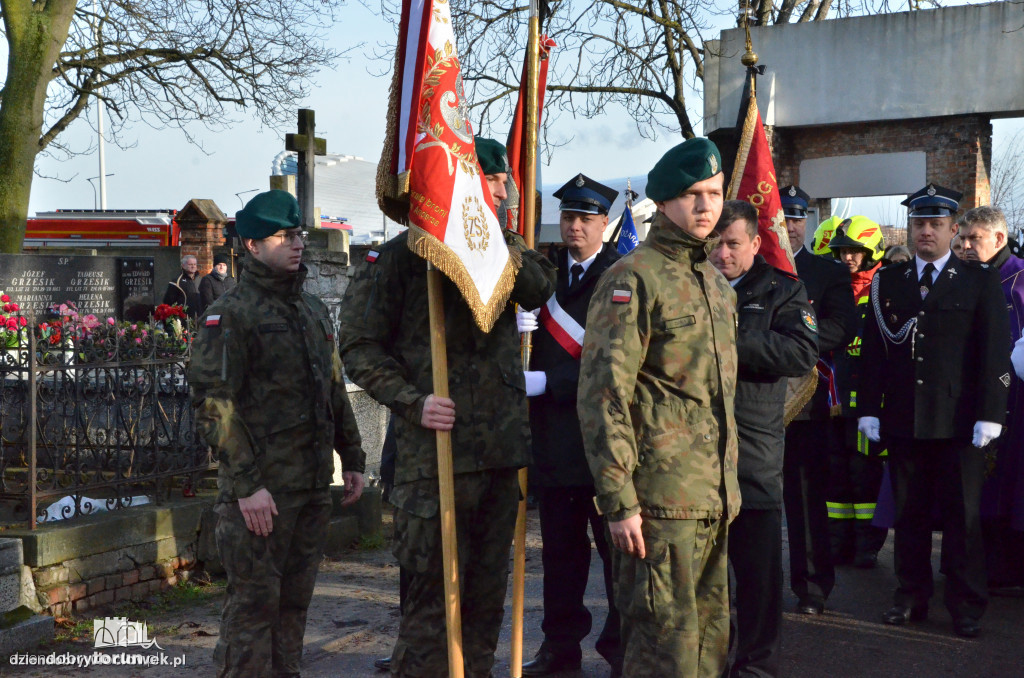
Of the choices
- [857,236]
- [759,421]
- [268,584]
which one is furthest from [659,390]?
[857,236]

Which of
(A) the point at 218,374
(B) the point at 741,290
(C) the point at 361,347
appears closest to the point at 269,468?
(A) the point at 218,374

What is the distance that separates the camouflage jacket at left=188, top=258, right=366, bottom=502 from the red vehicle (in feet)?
81.0

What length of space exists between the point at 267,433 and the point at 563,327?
1316mm

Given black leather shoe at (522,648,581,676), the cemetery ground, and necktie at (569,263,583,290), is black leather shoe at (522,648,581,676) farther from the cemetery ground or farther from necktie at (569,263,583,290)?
necktie at (569,263,583,290)

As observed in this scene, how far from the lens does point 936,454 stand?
17.7 feet

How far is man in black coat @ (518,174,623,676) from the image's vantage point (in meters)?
4.58

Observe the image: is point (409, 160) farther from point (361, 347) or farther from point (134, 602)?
point (134, 602)

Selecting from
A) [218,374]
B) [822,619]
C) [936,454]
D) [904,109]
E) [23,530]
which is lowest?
[822,619]

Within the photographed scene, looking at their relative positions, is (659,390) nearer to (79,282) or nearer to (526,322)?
(526,322)

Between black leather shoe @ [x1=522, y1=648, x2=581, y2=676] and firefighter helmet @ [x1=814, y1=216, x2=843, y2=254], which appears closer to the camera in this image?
black leather shoe @ [x1=522, y1=648, x2=581, y2=676]

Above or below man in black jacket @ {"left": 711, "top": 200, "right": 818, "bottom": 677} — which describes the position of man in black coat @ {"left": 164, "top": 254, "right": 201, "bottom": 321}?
above

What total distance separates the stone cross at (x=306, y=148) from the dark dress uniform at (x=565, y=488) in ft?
20.0

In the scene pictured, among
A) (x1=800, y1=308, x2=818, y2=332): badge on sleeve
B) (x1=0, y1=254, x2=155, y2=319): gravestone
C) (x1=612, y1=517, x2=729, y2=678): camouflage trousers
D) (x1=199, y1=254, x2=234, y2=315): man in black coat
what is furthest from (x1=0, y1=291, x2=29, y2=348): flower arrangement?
(x1=199, y1=254, x2=234, y2=315): man in black coat

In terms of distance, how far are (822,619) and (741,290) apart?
2.00 metres
